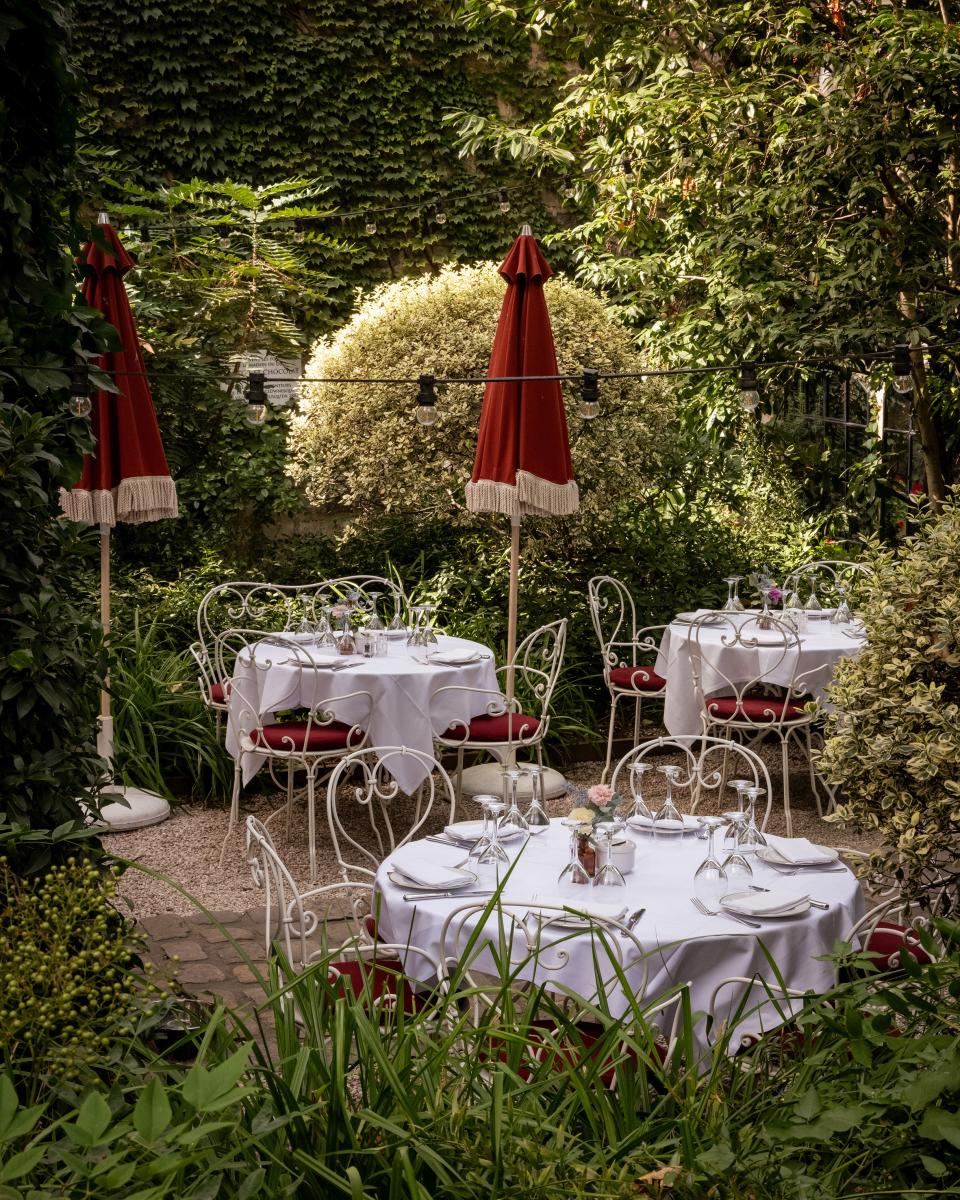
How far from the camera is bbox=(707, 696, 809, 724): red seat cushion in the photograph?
6.36 metres

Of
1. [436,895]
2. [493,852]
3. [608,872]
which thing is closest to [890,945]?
[608,872]

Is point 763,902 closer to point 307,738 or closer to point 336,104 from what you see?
point 307,738

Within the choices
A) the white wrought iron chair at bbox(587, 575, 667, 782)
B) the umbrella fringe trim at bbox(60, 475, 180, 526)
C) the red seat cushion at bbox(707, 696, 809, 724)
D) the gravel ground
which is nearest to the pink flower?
the gravel ground

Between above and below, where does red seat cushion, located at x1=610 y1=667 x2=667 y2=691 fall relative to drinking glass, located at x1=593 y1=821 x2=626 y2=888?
below

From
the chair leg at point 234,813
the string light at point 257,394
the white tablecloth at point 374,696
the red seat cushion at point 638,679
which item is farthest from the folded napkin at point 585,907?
the red seat cushion at point 638,679

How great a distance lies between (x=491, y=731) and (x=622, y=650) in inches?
88.2

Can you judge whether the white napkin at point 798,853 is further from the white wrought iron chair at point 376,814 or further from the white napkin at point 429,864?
the white wrought iron chair at point 376,814

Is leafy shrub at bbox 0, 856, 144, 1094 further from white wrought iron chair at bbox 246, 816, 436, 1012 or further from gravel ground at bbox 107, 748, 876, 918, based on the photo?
gravel ground at bbox 107, 748, 876, 918

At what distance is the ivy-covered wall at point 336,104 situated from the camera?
10828mm

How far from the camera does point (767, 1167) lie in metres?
1.97

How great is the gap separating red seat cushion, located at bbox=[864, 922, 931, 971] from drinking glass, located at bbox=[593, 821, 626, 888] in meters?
0.67

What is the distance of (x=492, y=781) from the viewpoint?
6.85m

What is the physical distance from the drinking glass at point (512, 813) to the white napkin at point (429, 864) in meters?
0.19

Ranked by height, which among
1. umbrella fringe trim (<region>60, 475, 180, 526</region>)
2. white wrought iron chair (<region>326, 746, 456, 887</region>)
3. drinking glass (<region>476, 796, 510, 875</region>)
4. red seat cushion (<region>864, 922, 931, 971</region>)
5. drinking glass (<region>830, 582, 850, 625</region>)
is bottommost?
white wrought iron chair (<region>326, 746, 456, 887</region>)
